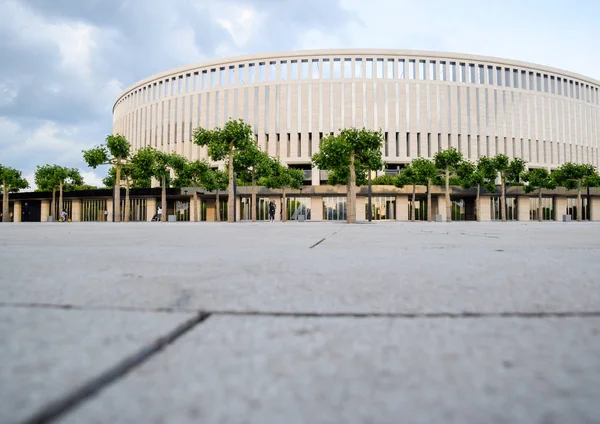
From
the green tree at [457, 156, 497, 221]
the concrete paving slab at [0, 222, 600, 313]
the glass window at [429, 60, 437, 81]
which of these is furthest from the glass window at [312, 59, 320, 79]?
the concrete paving slab at [0, 222, 600, 313]

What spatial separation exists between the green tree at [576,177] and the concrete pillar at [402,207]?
15.6m

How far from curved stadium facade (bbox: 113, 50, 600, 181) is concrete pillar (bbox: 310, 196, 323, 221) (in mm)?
7961

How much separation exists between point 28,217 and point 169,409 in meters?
61.5

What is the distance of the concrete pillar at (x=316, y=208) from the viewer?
136 ft

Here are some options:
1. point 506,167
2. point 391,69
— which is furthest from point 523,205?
point 391,69

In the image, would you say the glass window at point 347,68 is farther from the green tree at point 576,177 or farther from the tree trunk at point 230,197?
the tree trunk at point 230,197

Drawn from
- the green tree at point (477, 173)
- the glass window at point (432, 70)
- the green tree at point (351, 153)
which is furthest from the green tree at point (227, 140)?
the glass window at point (432, 70)

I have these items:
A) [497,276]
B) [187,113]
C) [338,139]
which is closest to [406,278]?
[497,276]

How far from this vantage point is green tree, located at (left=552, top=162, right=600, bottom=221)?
122 feet

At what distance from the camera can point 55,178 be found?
129ft

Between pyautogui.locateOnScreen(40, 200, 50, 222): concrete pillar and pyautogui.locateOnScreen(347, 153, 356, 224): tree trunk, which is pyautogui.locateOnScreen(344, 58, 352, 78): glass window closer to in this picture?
pyautogui.locateOnScreen(347, 153, 356, 224): tree trunk

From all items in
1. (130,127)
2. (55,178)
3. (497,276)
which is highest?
(130,127)

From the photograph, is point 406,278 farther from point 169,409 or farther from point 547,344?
point 169,409

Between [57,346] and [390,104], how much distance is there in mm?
54907
